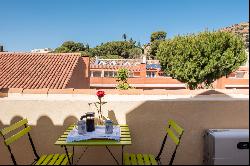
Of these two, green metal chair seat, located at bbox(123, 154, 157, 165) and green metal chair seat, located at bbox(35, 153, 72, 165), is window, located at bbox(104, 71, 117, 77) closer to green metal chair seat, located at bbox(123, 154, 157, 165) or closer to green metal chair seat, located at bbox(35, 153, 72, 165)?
green metal chair seat, located at bbox(35, 153, 72, 165)

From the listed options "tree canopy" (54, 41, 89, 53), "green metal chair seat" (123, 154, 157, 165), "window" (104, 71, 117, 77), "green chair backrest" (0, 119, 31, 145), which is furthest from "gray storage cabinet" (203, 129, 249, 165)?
"tree canopy" (54, 41, 89, 53)

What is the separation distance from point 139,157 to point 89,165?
98 cm

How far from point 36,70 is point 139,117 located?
19096 millimetres

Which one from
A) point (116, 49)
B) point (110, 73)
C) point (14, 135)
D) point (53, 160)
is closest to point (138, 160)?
point (53, 160)

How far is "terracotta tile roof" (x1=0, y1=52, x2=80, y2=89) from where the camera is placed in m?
19.9

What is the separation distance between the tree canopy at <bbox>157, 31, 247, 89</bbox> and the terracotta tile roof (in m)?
12.0

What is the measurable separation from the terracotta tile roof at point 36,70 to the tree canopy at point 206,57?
39.4ft

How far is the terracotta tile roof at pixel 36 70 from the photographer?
19.9m

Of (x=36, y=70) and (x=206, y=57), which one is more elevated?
(x=206, y=57)

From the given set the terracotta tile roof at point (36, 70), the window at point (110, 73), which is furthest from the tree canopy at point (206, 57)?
the window at point (110, 73)

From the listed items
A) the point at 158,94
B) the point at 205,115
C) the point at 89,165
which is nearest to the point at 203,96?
the point at 205,115

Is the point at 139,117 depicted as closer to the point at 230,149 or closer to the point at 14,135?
the point at 230,149

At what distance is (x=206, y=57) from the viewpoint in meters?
30.1

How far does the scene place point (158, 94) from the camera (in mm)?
4863
